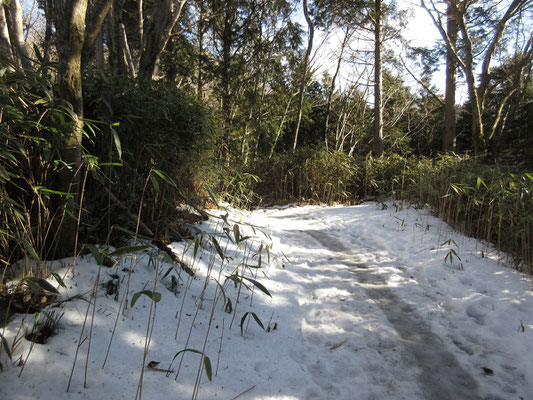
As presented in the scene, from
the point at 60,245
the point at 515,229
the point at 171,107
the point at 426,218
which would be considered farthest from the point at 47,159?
the point at 426,218

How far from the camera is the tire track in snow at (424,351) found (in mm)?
1452

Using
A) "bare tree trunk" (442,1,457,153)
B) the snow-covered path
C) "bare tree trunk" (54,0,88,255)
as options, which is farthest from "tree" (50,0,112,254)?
"bare tree trunk" (442,1,457,153)

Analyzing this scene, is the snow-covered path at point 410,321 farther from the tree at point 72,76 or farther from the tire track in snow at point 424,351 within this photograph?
the tree at point 72,76

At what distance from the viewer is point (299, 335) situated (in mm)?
1858

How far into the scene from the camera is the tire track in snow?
1452mm

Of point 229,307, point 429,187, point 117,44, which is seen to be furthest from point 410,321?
point 117,44

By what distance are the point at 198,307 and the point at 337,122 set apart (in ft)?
62.9

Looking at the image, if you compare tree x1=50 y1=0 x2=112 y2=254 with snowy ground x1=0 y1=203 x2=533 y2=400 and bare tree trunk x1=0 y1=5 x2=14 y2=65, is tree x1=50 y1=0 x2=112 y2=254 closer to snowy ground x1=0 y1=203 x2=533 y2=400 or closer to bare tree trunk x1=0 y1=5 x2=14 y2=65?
snowy ground x1=0 y1=203 x2=533 y2=400

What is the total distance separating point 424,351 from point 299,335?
2.53 feet

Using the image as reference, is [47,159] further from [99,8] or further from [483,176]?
[483,176]

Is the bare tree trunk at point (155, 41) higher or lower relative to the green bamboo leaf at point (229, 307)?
higher

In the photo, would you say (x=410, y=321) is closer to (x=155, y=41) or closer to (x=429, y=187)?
(x=429, y=187)

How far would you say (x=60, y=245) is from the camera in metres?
1.68

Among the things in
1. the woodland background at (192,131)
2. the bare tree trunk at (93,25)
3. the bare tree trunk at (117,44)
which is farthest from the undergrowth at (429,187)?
the bare tree trunk at (93,25)
